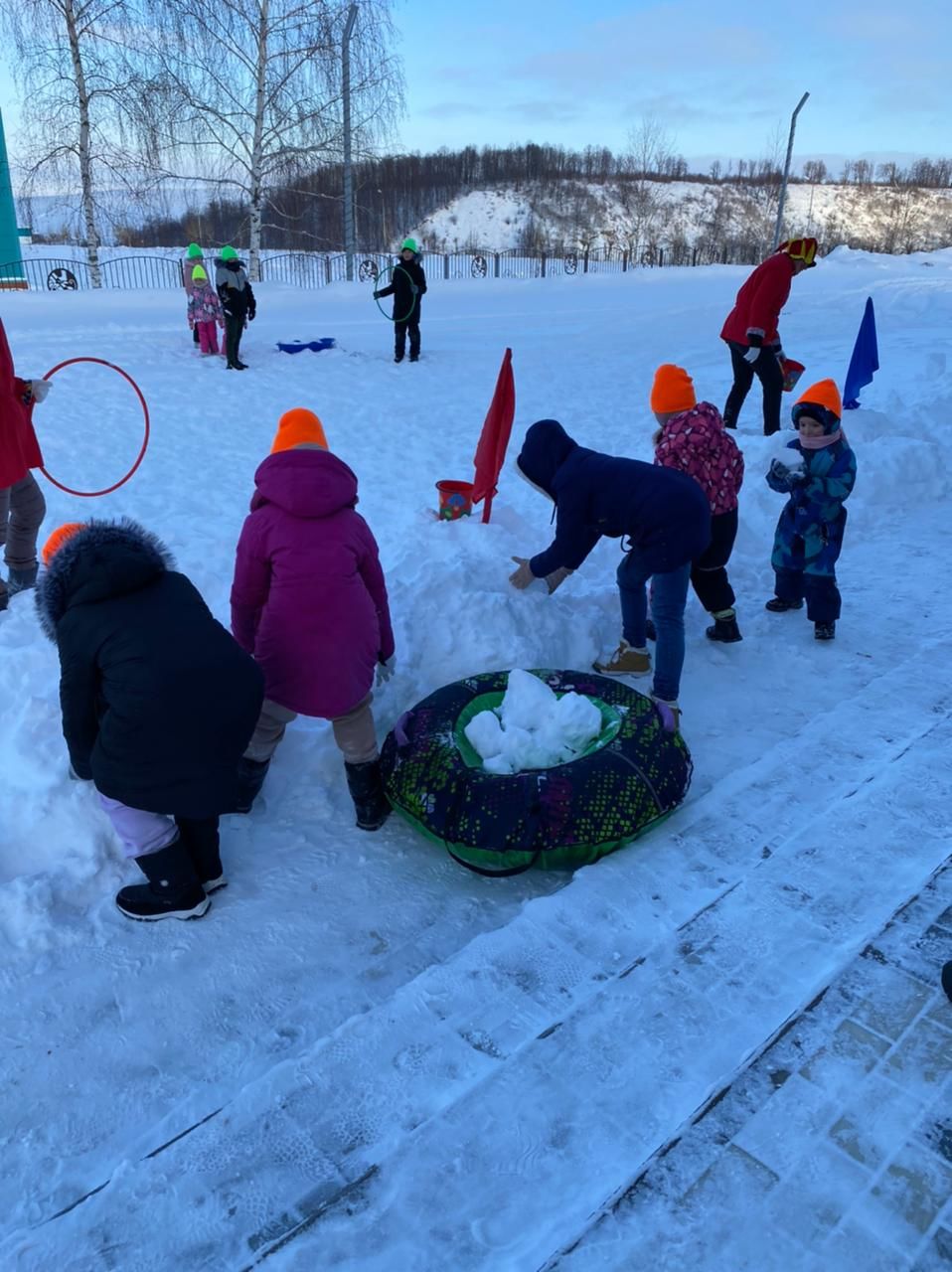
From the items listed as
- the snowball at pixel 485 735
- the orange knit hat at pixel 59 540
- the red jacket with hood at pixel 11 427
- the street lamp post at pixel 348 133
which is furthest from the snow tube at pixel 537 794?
the street lamp post at pixel 348 133

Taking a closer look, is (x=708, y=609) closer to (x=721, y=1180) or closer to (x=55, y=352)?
(x=721, y=1180)

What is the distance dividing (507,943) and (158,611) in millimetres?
1442

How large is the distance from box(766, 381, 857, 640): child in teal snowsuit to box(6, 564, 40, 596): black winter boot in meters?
3.97

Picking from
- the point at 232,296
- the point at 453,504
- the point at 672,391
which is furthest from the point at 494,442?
the point at 232,296

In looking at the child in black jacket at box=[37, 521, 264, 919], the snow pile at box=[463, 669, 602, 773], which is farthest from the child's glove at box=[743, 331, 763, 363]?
the child in black jacket at box=[37, 521, 264, 919]

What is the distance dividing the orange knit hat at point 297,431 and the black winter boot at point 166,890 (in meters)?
1.45

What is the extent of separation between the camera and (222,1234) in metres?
1.89

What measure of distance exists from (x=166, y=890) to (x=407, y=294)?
35.8 feet

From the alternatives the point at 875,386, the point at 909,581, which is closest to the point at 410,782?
the point at 909,581

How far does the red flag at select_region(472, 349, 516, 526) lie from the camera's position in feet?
16.2

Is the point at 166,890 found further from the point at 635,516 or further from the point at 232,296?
the point at 232,296

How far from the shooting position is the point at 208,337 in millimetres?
12570

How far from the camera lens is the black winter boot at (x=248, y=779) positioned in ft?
10.7

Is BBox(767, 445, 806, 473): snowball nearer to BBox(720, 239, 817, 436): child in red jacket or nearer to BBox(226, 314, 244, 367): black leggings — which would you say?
BBox(720, 239, 817, 436): child in red jacket
